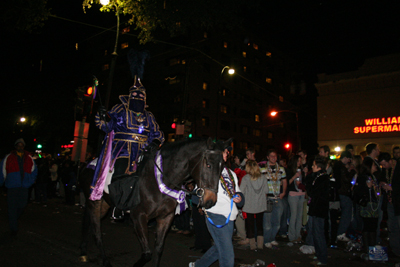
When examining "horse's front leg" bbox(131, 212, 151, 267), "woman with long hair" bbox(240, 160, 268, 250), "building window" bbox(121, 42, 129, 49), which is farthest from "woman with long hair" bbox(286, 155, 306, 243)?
"building window" bbox(121, 42, 129, 49)

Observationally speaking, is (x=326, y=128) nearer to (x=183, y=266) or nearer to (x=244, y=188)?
(x=244, y=188)

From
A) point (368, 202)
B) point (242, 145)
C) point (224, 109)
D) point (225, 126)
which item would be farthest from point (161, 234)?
point (242, 145)

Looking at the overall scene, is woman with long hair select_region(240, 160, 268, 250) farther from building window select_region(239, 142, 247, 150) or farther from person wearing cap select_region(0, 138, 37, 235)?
building window select_region(239, 142, 247, 150)

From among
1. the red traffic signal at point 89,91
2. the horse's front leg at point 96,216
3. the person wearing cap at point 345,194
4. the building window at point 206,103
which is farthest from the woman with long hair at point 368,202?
the building window at point 206,103

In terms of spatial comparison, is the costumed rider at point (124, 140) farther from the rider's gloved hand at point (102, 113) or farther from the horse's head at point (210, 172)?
the horse's head at point (210, 172)

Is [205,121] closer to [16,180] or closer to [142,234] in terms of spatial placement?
[16,180]

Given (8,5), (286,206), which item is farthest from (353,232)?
(8,5)

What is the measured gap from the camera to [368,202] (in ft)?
20.7

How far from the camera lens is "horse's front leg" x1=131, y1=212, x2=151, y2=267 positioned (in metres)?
4.16

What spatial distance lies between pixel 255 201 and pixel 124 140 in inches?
129

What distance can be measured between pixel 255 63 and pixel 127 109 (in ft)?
168

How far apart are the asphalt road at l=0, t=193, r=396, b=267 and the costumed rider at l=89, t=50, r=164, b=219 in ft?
4.66

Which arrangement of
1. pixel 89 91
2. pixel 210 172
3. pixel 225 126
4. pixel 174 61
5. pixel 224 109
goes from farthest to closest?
pixel 224 109, pixel 225 126, pixel 174 61, pixel 89 91, pixel 210 172

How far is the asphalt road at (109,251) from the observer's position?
18.0 ft
